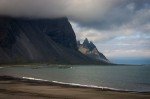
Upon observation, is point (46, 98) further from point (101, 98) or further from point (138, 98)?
point (138, 98)

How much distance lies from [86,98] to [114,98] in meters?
4.31

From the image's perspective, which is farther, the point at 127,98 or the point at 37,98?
the point at 127,98

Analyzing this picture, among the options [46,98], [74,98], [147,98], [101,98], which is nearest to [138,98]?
[147,98]

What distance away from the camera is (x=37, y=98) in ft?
151

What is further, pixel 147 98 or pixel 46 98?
pixel 147 98

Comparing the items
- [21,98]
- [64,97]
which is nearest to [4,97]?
[21,98]

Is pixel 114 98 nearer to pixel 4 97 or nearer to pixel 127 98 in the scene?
pixel 127 98

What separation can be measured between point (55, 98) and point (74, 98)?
2.83m

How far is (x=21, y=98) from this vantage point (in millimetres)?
44844

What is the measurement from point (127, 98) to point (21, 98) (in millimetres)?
16427

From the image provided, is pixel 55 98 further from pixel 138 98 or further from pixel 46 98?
pixel 138 98

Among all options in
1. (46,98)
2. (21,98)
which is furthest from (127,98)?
(21,98)

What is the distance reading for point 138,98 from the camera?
5034 centimetres

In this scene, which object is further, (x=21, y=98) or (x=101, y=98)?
(x=101, y=98)
